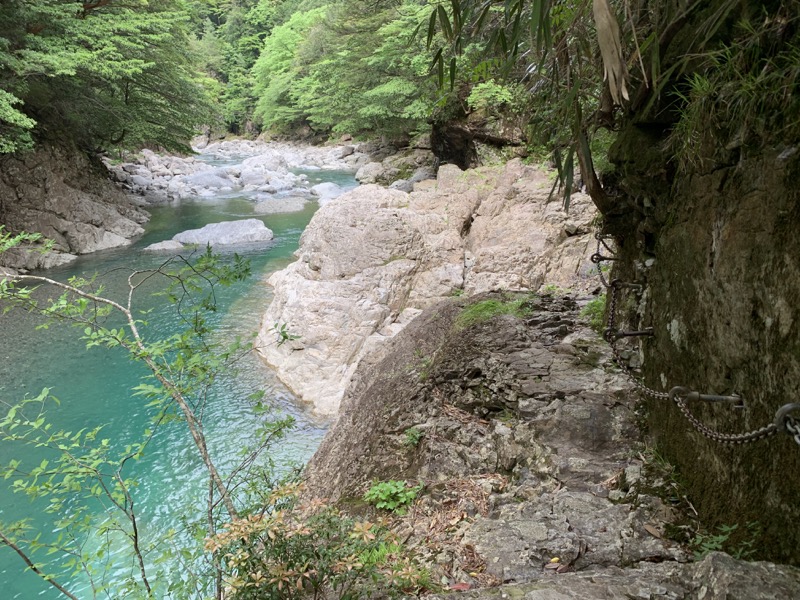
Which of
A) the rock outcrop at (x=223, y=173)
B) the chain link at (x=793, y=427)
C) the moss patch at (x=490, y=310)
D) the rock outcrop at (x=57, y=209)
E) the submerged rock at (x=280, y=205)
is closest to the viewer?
the chain link at (x=793, y=427)

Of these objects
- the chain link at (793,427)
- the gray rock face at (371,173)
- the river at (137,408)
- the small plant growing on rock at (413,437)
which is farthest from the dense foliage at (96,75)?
the chain link at (793,427)

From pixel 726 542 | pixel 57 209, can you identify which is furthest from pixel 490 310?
pixel 57 209

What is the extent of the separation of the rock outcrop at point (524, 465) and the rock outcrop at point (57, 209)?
12.7 meters

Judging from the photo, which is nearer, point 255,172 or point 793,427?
point 793,427

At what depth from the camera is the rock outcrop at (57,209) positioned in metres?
14.0

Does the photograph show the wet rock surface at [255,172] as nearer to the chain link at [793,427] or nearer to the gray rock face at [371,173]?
the gray rock face at [371,173]

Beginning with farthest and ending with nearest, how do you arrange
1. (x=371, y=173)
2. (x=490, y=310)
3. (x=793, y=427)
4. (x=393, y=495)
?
(x=371, y=173)
(x=490, y=310)
(x=393, y=495)
(x=793, y=427)

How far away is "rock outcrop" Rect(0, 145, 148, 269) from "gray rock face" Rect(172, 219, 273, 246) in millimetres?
2007

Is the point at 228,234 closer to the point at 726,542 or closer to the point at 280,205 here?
the point at 280,205

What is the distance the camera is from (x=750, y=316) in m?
1.95

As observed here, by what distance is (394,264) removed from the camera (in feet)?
28.6

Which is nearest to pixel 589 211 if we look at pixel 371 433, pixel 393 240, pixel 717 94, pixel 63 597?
pixel 393 240

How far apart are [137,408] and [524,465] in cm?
672

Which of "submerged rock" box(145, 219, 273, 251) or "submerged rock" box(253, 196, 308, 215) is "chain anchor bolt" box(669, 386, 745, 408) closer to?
"submerged rock" box(145, 219, 273, 251)
